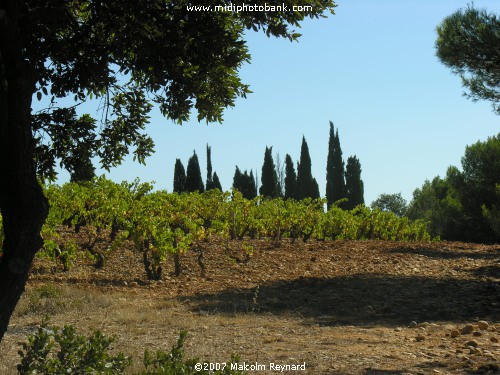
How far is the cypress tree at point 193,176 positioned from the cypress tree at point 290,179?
574 cm

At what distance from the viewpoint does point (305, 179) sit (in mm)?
42938

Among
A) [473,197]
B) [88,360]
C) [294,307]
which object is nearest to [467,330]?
[294,307]

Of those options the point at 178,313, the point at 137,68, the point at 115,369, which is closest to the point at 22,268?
the point at 115,369

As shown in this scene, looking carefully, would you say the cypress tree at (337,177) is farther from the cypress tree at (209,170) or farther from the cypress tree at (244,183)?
the cypress tree at (209,170)

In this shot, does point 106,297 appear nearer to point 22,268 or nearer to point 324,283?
point 324,283

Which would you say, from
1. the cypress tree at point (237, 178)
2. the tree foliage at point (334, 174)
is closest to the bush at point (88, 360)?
the tree foliage at point (334, 174)

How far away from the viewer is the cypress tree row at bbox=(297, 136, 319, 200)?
42.7 m

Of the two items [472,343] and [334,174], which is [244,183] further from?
[472,343]

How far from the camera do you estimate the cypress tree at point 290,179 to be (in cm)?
4412

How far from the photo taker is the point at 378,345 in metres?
6.80

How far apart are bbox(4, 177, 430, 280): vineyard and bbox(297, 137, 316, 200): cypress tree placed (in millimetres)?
20862

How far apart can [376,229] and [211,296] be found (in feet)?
40.8

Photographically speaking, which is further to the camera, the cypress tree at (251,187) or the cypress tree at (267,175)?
the cypress tree at (251,187)

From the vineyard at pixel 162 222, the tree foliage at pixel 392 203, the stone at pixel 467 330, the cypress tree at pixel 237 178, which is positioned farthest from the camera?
the tree foliage at pixel 392 203
